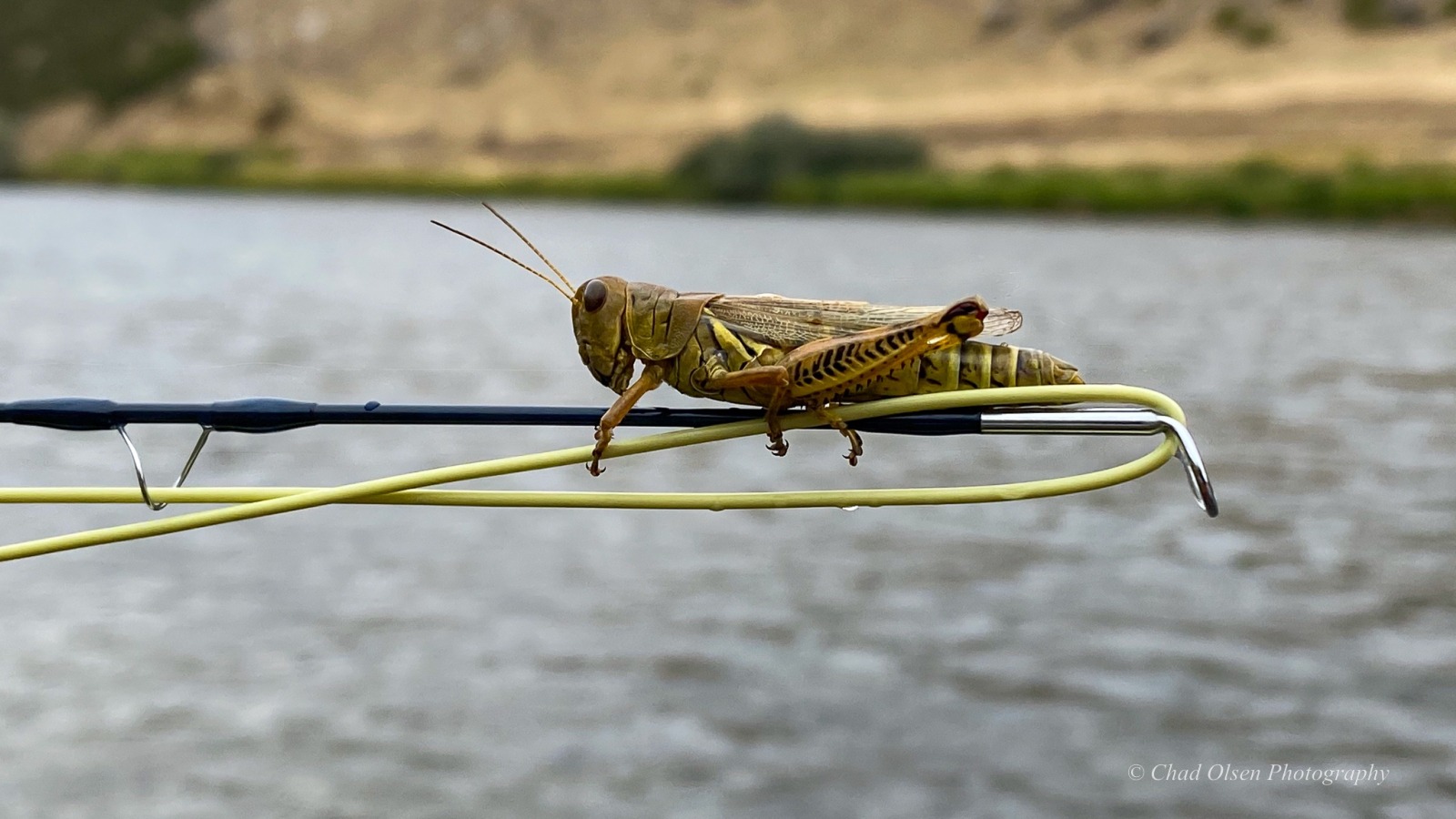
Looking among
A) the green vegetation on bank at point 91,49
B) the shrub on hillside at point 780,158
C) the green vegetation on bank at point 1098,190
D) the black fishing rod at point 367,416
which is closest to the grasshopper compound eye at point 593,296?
the black fishing rod at point 367,416

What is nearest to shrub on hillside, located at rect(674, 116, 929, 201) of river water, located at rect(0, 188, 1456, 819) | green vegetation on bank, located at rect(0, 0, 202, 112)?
river water, located at rect(0, 188, 1456, 819)

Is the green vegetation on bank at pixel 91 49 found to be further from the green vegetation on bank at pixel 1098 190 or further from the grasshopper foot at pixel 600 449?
the grasshopper foot at pixel 600 449

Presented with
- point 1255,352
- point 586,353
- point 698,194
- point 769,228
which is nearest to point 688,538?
point 586,353

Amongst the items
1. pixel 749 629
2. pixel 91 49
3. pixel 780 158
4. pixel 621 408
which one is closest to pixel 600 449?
pixel 621 408

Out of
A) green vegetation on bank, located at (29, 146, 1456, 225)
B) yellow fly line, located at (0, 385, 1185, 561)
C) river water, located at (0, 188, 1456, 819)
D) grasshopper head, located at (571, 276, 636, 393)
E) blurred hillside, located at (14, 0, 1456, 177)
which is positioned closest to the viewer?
yellow fly line, located at (0, 385, 1185, 561)

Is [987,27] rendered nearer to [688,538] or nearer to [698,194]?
[698,194]

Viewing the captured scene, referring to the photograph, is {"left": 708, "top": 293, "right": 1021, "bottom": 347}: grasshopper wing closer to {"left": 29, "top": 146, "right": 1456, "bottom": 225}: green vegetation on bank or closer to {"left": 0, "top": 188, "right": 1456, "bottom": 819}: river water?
{"left": 0, "top": 188, "right": 1456, "bottom": 819}: river water
